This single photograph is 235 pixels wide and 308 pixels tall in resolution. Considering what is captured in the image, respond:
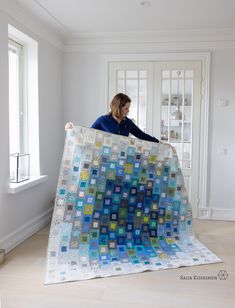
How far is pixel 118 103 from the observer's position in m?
3.26

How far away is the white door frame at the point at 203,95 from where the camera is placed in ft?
14.1

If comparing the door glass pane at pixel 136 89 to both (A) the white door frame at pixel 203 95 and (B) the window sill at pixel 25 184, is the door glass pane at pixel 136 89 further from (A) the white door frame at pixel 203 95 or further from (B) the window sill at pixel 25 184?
(B) the window sill at pixel 25 184

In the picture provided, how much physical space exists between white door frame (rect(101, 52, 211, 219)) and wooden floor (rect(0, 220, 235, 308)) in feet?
4.67

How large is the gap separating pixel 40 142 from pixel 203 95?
210 cm

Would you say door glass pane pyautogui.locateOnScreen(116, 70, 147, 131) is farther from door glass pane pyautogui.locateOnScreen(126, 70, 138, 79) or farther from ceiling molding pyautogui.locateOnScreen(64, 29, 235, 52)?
ceiling molding pyautogui.locateOnScreen(64, 29, 235, 52)

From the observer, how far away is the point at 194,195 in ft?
14.7

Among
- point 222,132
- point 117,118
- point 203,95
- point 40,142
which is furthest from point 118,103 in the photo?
point 222,132

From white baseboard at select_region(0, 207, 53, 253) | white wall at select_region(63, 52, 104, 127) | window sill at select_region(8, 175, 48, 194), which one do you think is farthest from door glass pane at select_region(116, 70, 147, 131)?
white baseboard at select_region(0, 207, 53, 253)

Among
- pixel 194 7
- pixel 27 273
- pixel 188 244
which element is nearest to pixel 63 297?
pixel 27 273

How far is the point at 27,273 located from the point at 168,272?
44.5 inches

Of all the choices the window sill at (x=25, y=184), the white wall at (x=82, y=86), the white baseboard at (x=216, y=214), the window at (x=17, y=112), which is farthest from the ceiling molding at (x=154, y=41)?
the white baseboard at (x=216, y=214)

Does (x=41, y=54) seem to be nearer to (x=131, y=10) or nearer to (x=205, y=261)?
(x=131, y=10)

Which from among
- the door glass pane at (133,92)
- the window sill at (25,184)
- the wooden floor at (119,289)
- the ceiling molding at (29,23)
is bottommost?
the wooden floor at (119,289)

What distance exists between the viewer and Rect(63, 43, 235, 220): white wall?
430 centimetres
